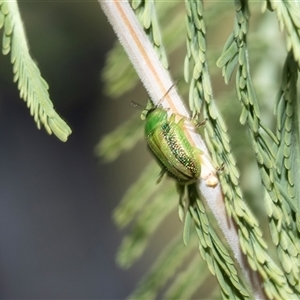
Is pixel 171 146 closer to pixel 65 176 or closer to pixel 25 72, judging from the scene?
pixel 25 72

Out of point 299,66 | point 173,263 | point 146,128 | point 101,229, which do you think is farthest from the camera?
point 101,229

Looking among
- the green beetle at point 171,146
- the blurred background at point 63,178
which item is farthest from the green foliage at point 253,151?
the blurred background at point 63,178

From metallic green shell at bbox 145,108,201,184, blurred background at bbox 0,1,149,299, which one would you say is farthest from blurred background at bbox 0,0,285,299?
metallic green shell at bbox 145,108,201,184

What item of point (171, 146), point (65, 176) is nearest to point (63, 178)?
point (65, 176)

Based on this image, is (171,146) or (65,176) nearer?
(171,146)

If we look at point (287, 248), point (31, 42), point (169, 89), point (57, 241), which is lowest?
point (287, 248)

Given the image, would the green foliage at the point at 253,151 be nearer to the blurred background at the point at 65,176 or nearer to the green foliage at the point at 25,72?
the green foliage at the point at 25,72

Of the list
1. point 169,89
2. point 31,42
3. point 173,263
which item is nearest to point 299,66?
point 169,89

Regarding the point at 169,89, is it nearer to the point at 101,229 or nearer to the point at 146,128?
the point at 146,128

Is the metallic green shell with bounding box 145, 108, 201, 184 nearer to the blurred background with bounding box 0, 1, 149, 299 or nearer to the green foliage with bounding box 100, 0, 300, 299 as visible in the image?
the green foliage with bounding box 100, 0, 300, 299
